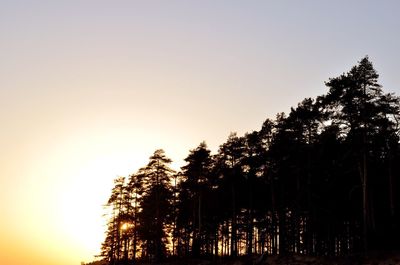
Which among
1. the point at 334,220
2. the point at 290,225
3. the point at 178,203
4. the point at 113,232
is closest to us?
the point at 334,220

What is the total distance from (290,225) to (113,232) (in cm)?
3418

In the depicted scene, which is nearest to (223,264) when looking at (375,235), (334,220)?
(334,220)

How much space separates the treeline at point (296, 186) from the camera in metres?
39.8

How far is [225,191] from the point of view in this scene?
6197 centimetres

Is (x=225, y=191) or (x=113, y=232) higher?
(x=225, y=191)

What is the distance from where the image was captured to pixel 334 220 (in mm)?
52656

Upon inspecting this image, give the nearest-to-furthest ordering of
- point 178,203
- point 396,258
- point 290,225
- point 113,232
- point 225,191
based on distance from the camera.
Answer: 1. point 396,258
2. point 290,225
3. point 225,191
4. point 178,203
5. point 113,232

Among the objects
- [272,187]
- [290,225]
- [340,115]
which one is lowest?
[290,225]

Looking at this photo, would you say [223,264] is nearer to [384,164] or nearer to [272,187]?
[272,187]

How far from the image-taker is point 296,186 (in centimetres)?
5428

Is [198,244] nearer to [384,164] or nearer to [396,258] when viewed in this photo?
[384,164]

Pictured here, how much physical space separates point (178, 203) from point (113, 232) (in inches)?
594

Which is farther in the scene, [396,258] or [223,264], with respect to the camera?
[223,264]

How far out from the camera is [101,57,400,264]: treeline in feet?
130
